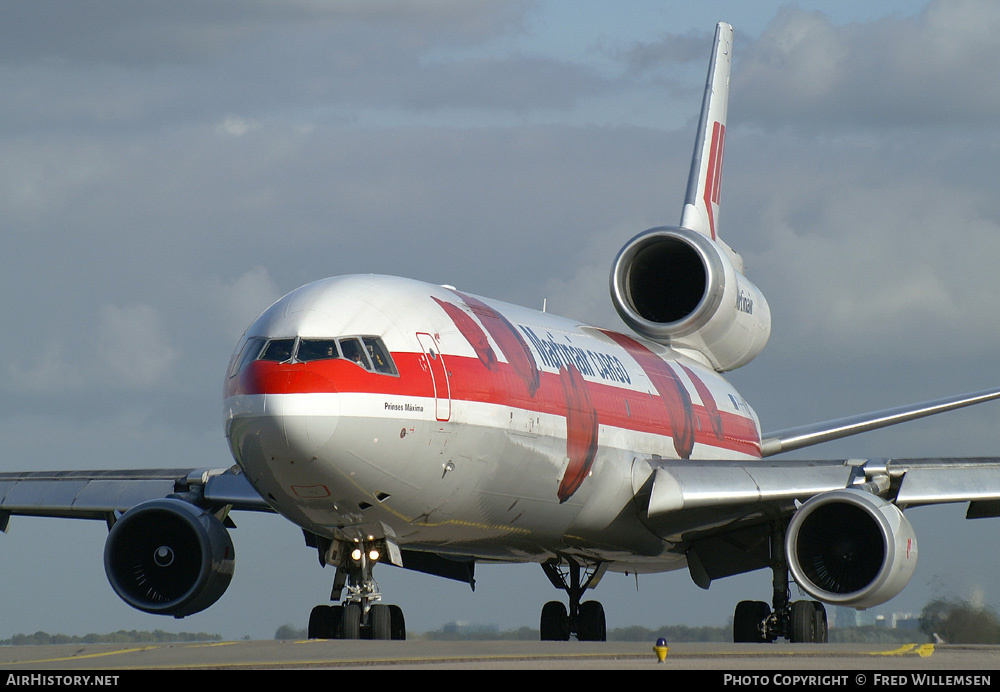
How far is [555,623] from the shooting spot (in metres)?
23.2

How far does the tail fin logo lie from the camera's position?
29078 millimetres

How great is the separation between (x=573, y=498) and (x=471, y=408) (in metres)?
2.93

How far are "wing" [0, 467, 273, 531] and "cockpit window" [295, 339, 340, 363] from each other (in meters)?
5.12

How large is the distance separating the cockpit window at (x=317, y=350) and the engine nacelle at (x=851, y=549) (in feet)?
21.3

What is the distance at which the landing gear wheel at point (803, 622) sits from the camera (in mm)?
19047

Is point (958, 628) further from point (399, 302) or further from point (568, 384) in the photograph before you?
point (399, 302)

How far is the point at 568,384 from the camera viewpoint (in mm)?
17625

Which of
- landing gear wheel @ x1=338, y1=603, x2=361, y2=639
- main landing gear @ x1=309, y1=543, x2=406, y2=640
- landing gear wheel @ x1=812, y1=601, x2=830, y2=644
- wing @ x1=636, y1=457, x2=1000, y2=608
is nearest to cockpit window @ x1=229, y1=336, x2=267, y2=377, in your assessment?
main landing gear @ x1=309, y1=543, x2=406, y2=640

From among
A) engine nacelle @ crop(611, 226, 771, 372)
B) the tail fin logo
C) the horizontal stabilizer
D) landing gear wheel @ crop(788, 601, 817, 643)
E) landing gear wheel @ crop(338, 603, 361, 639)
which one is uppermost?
the tail fin logo

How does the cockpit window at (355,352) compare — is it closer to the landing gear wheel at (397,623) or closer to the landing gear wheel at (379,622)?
the landing gear wheel at (379,622)

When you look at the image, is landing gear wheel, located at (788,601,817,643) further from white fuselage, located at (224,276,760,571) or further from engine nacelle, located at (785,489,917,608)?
white fuselage, located at (224,276,760,571)

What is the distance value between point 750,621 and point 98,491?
940 cm

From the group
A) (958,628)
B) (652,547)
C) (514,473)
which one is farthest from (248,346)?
(958,628)

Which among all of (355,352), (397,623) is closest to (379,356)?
(355,352)
